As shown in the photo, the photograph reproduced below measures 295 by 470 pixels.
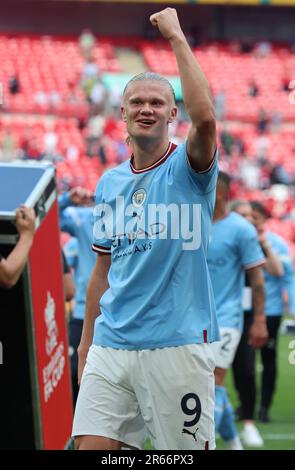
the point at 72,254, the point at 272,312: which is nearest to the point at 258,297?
the point at 72,254

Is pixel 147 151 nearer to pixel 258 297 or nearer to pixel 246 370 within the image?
pixel 258 297

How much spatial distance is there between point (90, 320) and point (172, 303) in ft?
1.80

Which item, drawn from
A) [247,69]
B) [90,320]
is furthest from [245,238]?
[247,69]

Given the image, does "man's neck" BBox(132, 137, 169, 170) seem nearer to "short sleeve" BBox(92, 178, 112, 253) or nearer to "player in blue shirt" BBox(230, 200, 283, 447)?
"short sleeve" BBox(92, 178, 112, 253)

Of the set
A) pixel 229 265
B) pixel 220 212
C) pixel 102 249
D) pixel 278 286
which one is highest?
pixel 220 212

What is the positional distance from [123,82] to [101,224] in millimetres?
30053

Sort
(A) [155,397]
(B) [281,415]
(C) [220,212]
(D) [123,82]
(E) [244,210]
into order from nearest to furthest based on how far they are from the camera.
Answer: (A) [155,397]
(C) [220,212]
(E) [244,210]
(B) [281,415]
(D) [123,82]

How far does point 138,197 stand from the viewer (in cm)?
429

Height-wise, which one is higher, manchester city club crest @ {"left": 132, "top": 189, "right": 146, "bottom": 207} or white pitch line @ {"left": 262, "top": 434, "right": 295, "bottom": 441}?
manchester city club crest @ {"left": 132, "top": 189, "right": 146, "bottom": 207}

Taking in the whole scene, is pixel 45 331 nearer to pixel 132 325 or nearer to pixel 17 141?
pixel 132 325

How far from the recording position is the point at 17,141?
29094 millimetres

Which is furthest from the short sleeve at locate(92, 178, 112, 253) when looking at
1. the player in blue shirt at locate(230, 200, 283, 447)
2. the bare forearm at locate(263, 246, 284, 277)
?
the bare forearm at locate(263, 246, 284, 277)

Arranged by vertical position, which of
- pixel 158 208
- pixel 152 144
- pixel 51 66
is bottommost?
pixel 158 208

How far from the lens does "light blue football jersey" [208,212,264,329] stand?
25.0 ft
